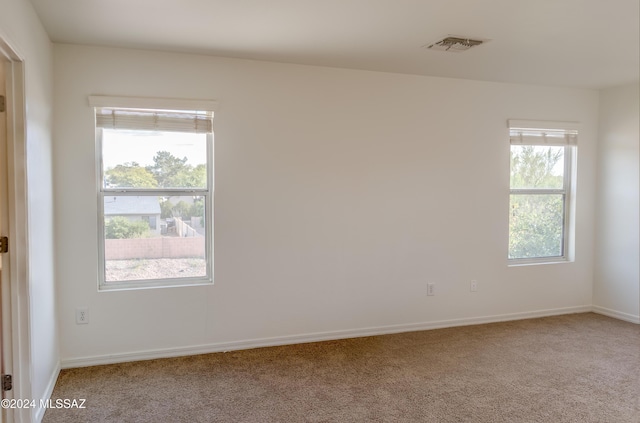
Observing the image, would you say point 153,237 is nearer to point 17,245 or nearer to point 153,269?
Result: point 153,269

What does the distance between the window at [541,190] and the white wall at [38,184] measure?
404cm

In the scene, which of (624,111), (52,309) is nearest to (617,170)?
(624,111)

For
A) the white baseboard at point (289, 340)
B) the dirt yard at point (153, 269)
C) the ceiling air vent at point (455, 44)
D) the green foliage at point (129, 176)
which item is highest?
the ceiling air vent at point (455, 44)

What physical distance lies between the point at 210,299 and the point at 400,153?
2.13 meters

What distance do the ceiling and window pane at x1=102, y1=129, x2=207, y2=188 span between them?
2.21ft

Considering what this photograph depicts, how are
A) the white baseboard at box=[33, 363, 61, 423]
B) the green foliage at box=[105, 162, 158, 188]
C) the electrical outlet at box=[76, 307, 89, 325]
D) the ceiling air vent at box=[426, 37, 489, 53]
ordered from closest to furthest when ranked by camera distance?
the white baseboard at box=[33, 363, 61, 423]
the ceiling air vent at box=[426, 37, 489, 53]
the electrical outlet at box=[76, 307, 89, 325]
the green foliage at box=[105, 162, 158, 188]

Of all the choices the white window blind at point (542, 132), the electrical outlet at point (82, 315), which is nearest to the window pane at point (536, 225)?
the white window blind at point (542, 132)

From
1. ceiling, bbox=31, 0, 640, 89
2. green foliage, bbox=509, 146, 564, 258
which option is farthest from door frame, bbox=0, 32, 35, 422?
green foliage, bbox=509, 146, 564, 258

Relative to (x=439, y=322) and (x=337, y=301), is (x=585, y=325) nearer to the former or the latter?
(x=439, y=322)

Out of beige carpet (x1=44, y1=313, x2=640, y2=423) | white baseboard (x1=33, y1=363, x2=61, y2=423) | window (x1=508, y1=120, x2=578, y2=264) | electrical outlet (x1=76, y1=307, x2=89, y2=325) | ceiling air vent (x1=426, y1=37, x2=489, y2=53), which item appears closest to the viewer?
white baseboard (x1=33, y1=363, x2=61, y2=423)

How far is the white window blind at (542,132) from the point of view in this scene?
4.39m

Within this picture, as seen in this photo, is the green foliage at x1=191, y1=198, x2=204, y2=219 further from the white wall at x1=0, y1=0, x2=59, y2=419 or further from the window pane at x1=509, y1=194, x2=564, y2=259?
the window pane at x1=509, y1=194, x2=564, y2=259

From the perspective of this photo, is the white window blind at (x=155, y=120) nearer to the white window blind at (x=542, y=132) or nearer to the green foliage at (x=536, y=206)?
the white window blind at (x=542, y=132)

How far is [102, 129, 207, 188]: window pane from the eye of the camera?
11.0ft
